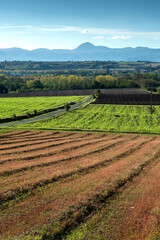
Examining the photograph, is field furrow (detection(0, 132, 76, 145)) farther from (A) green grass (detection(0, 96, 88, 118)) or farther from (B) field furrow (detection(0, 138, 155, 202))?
(A) green grass (detection(0, 96, 88, 118))

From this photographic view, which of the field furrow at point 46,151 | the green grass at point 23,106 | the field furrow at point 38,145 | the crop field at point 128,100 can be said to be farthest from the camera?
the crop field at point 128,100

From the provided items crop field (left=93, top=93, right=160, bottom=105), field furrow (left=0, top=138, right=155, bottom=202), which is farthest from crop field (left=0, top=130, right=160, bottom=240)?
crop field (left=93, top=93, right=160, bottom=105)

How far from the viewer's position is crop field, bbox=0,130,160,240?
17797 millimetres

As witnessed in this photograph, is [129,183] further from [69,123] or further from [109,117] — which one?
Result: [109,117]

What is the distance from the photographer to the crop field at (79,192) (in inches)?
701

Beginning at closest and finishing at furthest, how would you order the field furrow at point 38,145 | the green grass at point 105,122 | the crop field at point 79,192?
1. the crop field at point 79,192
2. the field furrow at point 38,145
3. the green grass at point 105,122

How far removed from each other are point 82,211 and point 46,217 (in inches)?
125

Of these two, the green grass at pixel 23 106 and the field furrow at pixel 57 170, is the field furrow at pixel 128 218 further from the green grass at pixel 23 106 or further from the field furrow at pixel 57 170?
the green grass at pixel 23 106

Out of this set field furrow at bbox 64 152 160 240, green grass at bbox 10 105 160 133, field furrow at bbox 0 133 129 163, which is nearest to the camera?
field furrow at bbox 64 152 160 240

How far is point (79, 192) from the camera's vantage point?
23.4m

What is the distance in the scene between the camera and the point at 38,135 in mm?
55062

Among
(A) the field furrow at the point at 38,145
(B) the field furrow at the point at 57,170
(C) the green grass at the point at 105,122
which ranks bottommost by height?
(C) the green grass at the point at 105,122

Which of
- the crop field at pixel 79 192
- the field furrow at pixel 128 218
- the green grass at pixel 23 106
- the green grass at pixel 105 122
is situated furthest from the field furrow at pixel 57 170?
the green grass at pixel 23 106

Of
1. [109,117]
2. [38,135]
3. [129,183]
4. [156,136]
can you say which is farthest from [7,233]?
[109,117]
